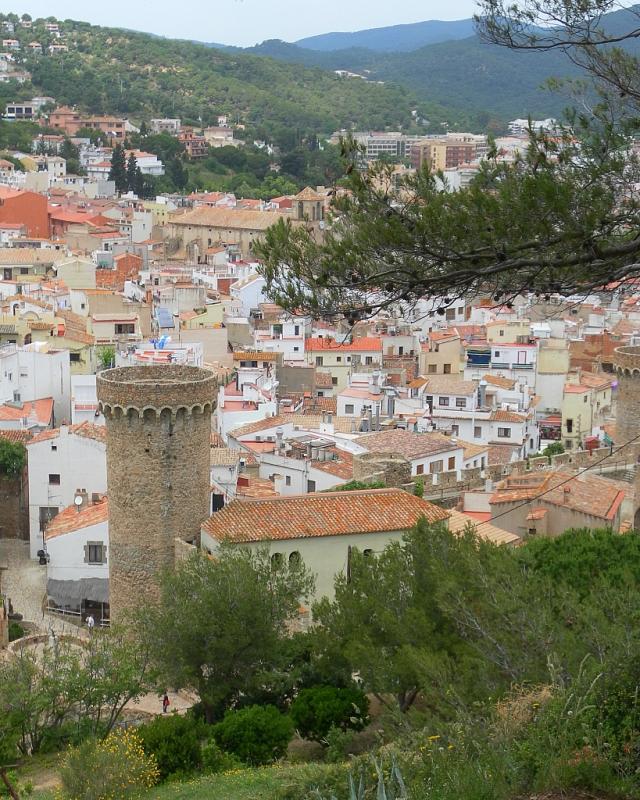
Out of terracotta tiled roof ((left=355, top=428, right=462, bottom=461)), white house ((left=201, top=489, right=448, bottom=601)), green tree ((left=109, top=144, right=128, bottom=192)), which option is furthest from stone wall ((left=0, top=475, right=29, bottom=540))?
green tree ((left=109, top=144, right=128, bottom=192))

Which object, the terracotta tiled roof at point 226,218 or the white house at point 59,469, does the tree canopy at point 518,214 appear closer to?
the white house at point 59,469

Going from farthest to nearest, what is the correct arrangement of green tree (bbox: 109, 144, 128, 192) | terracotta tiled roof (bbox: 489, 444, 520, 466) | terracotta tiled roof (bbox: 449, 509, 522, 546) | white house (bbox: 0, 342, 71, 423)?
Answer: 1. green tree (bbox: 109, 144, 128, 192)
2. white house (bbox: 0, 342, 71, 423)
3. terracotta tiled roof (bbox: 489, 444, 520, 466)
4. terracotta tiled roof (bbox: 449, 509, 522, 546)

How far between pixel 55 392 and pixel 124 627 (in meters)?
19.1

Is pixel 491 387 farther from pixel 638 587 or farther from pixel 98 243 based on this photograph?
pixel 98 243

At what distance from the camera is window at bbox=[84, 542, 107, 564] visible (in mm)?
23844

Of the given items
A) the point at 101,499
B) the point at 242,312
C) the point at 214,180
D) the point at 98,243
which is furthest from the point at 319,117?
the point at 101,499

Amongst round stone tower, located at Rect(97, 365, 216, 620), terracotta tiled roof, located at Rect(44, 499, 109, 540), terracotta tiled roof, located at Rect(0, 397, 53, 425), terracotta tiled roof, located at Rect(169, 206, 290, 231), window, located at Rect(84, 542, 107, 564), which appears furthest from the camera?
terracotta tiled roof, located at Rect(169, 206, 290, 231)

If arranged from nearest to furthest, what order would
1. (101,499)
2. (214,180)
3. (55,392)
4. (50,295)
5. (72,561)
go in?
(72,561) < (101,499) < (55,392) < (50,295) < (214,180)

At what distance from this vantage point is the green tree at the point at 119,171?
99.6 m

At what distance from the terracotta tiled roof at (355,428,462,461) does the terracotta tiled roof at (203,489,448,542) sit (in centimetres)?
718

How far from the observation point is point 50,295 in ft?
162

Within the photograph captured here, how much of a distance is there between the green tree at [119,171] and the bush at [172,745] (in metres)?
87.1

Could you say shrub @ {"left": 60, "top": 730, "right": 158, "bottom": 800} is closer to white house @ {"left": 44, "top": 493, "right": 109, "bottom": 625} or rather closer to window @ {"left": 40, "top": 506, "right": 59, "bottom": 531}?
white house @ {"left": 44, "top": 493, "right": 109, "bottom": 625}

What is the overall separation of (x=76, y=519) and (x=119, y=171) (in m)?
78.6
